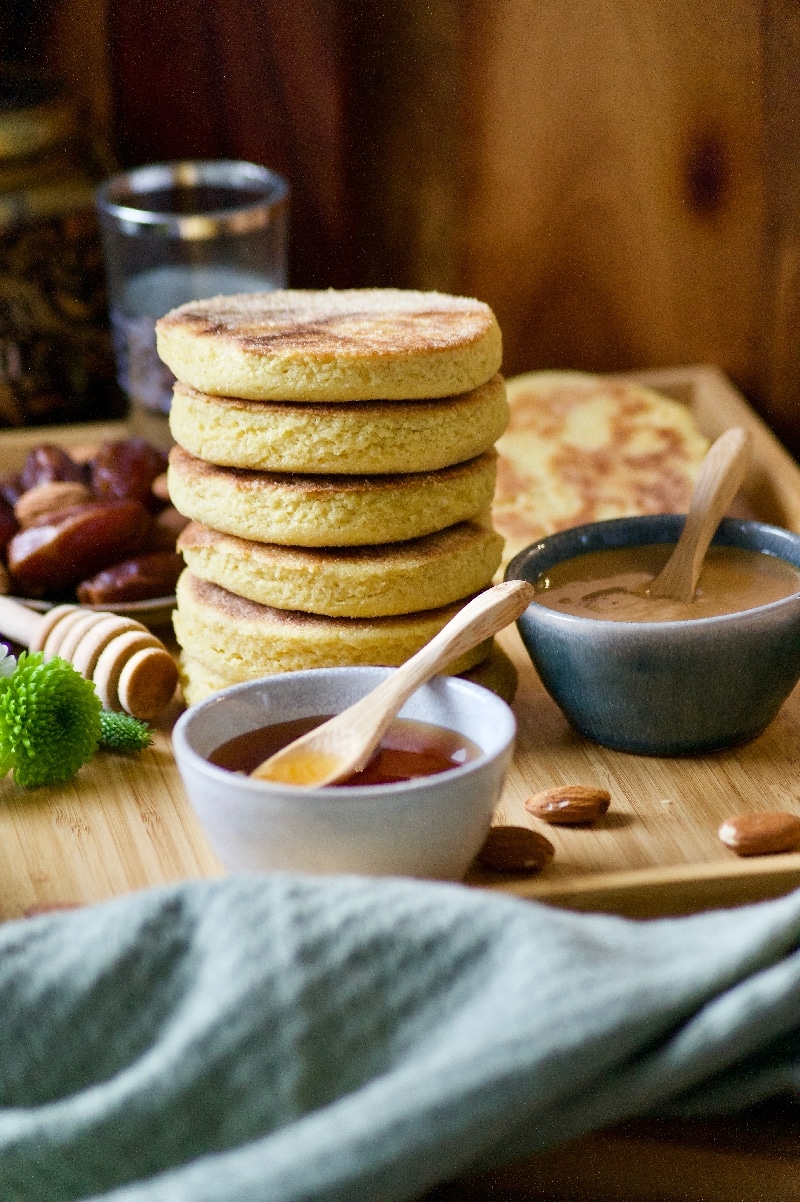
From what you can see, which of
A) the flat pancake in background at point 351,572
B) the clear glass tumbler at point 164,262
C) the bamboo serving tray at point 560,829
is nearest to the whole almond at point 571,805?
the bamboo serving tray at point 560,829

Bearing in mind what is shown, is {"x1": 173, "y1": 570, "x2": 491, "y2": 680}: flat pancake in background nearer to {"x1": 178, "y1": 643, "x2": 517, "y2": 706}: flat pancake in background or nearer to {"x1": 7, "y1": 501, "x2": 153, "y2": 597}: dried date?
{"x1": 178, "y1": 643, "x2": 517, "y2": 706}: flat pancake in background

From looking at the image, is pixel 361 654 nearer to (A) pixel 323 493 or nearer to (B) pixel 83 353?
(A) pixel 323 493

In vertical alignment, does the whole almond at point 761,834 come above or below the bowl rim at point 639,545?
below

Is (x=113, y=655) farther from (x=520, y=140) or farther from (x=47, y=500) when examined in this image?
(x=520, y=140)

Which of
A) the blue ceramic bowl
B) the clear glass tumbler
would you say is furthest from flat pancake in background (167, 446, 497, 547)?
the clear glass tumbler

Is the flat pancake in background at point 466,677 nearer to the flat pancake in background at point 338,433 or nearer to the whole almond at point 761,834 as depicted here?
the flat pancake in background at point 338,433

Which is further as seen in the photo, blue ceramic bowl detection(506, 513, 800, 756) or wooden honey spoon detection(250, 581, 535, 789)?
blue ceramic bowl detection(506, 513, 800, 756)

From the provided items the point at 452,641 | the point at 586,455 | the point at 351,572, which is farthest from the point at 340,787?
the point at 586,455
